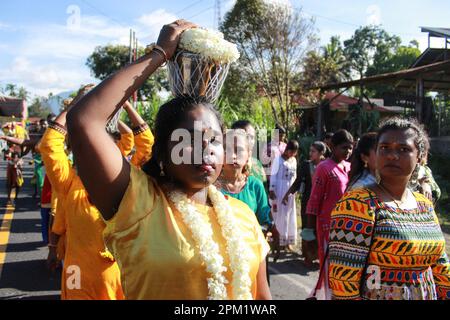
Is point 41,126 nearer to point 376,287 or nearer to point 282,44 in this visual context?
point 376,287

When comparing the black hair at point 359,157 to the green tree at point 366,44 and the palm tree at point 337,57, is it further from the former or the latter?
the green tree at point 366,44

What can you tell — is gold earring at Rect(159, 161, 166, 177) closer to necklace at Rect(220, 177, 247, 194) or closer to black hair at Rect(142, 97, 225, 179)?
black hair at Rect(142, 97, 225, 179)

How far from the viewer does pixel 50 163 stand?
296cm

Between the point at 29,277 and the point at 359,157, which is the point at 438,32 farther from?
the point at 29,277

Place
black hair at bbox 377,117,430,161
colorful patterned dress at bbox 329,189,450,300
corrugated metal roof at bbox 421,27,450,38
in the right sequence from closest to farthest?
1. colorful patterned dress at bbox 329,189,450,300
2. black hair at bbox 377,117,430,161
3. corrugated metal roof at bbox 421,27,450,38

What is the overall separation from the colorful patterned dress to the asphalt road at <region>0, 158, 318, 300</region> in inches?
109

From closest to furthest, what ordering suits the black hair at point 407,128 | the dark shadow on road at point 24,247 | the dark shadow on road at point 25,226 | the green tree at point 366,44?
the black hair at point 407,128 → the dark shadow on road at point 24,247 → the dark shadow on road at point 25,226 → the green tree at point 366,44

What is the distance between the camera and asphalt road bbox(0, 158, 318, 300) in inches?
204

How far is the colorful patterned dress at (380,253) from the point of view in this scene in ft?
7.77

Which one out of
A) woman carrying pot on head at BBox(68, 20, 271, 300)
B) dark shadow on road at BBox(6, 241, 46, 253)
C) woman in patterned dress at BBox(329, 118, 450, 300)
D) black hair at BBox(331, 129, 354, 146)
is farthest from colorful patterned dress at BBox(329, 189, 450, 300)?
dark shadow on road at BBox(6, 241, 46, 253)

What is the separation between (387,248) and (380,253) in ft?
0.14

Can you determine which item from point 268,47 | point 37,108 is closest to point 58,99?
point 268,47

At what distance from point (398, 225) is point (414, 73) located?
11.6m

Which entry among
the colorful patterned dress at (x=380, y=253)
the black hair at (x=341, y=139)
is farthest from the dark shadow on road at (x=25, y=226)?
the colorful patterned dress at (x=380, y=253)
